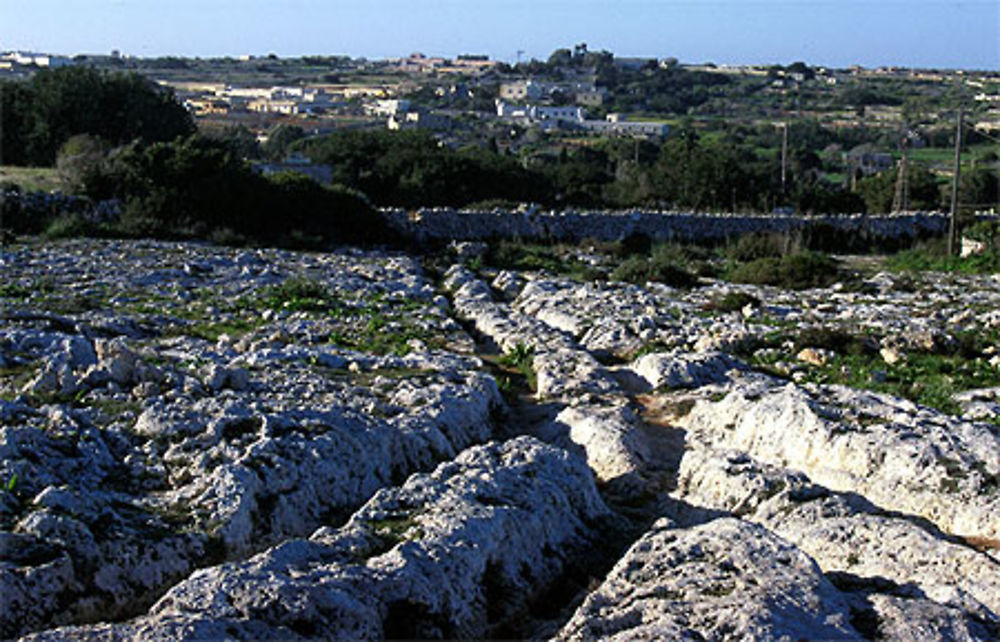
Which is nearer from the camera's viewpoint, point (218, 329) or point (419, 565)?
point (419, 565)

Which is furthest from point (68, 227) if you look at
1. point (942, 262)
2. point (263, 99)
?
point (263, 99)

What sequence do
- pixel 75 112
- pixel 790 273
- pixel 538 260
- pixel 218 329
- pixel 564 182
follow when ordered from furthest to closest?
pixel 564 182
pixel 75 112
pixel 538 260
pixel 790 273
pixel 218 329

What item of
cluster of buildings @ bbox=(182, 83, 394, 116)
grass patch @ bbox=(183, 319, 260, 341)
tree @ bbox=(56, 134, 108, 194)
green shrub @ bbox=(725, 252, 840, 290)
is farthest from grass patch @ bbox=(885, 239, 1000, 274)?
cluster of buildings @ bbox=(182, 83, 394, 116)

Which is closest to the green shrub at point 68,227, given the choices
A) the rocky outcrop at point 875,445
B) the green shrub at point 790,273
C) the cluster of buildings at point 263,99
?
the green shrub at point 790,273

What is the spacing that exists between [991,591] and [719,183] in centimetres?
4601

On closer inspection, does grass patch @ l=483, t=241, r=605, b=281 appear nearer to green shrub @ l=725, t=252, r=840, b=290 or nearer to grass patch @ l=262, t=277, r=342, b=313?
green shrub @ l=725, t=252, r=840, b=290

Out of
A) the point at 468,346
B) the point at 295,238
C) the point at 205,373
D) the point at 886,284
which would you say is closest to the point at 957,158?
the point at 886,284

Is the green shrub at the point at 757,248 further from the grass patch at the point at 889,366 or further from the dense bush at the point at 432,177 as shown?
the grass patch at the point at 889,366

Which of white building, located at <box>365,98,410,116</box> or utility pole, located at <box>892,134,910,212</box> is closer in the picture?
utility pole, located at <box>892,134,910,212</box>

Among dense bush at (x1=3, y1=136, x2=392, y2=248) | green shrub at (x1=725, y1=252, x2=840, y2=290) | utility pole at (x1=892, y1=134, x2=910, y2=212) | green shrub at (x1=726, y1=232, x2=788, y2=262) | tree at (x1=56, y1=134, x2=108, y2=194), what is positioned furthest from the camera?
utility pole at (x1=892, y1=134, x2=910, y2=212)

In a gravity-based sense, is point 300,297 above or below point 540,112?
below

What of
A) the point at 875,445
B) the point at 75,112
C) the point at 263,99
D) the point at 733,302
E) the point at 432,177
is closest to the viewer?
the point at 875,445

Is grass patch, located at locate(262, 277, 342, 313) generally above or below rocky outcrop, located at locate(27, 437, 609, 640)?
below

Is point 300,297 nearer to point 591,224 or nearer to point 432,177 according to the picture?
point 591,224
